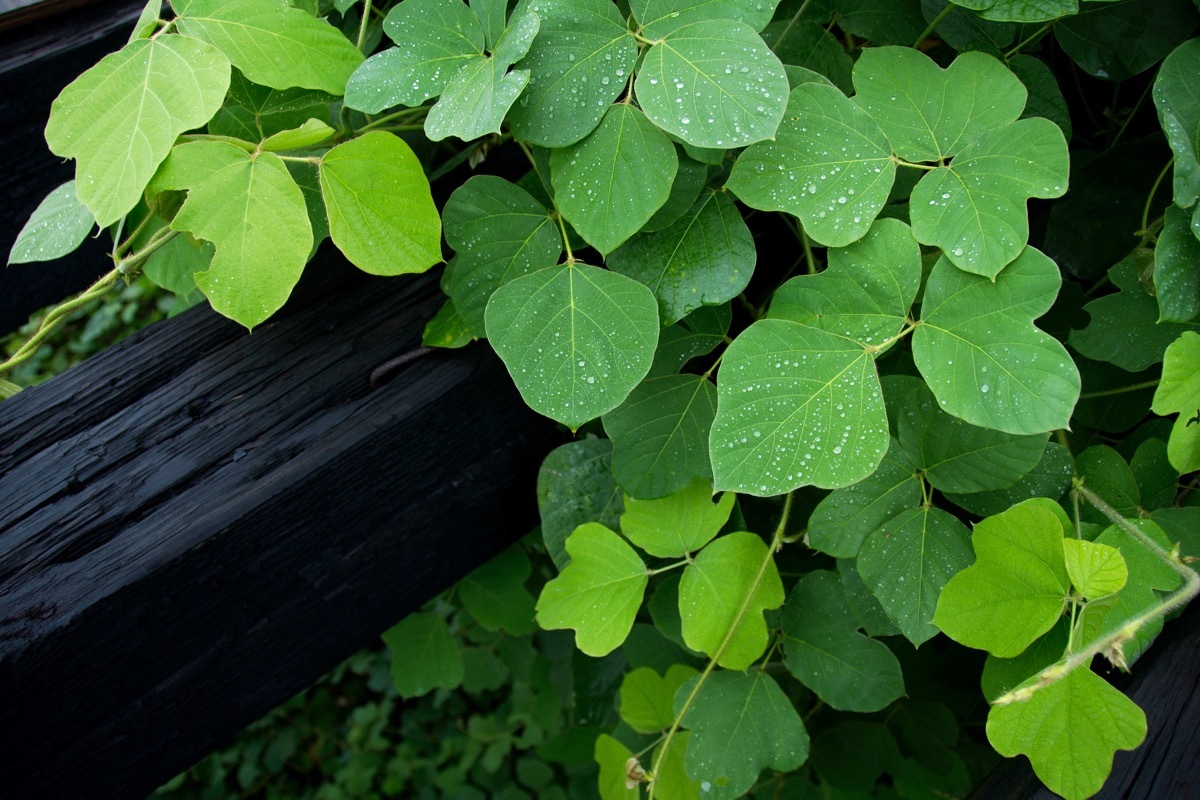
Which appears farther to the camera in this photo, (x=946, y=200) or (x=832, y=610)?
(x=832, y=610)

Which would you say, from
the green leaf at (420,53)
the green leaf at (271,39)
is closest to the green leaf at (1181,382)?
the green leaf at (420,53)

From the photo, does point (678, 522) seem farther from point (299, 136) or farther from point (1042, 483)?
point (299, 136)

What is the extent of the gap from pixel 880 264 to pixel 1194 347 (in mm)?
274

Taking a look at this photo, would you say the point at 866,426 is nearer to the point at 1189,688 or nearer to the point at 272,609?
the point at 1189,688

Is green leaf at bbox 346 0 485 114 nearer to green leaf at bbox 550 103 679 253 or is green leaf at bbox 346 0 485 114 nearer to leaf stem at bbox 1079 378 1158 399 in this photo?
→ green leaf at bbox 550 103 679 253

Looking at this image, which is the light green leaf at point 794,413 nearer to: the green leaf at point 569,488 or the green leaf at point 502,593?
the green leaf at point 569,488

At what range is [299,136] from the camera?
2.52ft

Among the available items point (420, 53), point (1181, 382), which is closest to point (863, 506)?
point (1181, 382)

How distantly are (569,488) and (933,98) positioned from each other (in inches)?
22.2

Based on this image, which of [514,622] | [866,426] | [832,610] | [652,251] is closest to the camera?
[866,426]

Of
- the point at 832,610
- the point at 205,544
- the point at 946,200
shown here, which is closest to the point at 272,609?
the point at 205,544

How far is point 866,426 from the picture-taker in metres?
0.69

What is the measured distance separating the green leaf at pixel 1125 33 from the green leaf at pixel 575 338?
56cm

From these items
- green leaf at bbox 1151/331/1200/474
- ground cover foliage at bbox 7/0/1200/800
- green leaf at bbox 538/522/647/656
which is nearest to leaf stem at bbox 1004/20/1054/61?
ground cover foliage at bbox 7/0/1200/800
